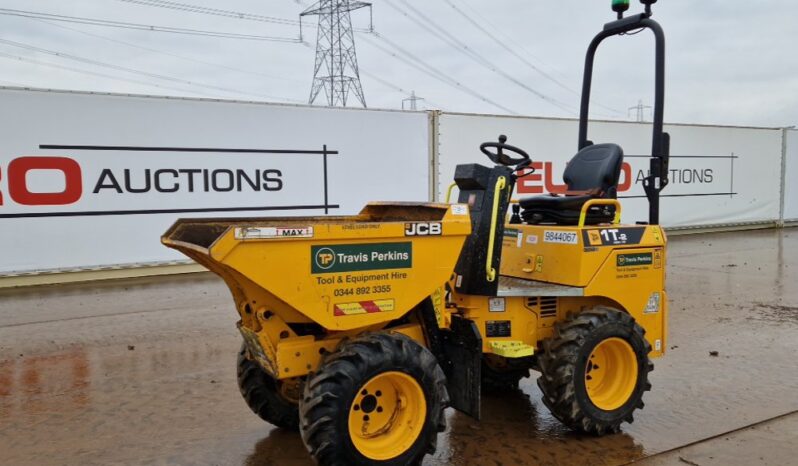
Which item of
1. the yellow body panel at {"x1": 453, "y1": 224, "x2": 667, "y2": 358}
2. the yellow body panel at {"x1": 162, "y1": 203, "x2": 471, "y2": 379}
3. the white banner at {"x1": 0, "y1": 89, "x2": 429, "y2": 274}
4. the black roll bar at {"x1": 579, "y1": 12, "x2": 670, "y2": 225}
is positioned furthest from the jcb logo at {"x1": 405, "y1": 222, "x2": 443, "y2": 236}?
the white banner at {"x1": 0, "y1": 89, "x2": 429, "y2": 274}

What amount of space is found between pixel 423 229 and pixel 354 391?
2.96 feet

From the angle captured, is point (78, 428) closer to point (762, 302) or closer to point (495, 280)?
point (495, 280)

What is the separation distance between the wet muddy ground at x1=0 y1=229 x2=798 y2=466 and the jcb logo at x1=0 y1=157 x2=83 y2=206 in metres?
1.68

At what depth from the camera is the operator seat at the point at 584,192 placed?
4598mm

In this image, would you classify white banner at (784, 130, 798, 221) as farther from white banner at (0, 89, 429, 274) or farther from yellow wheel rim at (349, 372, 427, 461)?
yellow wheel rim at (349, 372, 427, 461)

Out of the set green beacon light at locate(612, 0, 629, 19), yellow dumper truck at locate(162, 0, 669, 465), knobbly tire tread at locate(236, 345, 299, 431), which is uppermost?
green beacon light at locate(612, 0, 629, 19)

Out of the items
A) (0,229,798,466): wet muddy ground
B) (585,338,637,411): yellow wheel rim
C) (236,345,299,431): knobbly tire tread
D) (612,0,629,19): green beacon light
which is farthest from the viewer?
(612,0,629,19): green beacon light

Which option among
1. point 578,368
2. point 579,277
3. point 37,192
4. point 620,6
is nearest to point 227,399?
point 578,368

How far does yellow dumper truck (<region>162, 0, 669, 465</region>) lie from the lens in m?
3.32

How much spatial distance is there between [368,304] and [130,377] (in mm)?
2989

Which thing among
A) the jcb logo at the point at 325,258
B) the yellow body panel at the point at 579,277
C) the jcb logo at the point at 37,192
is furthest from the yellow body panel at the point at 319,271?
the jcb logo at the point at 37,192

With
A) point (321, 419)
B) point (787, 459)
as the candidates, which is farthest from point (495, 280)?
point (787, 459)

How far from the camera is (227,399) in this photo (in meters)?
4.99

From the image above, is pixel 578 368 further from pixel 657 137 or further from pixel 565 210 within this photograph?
pixel 657 137
